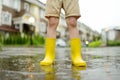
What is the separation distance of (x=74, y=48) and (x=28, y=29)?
45984 millimetres

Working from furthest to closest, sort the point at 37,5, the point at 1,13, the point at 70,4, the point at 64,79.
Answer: the point at 37,5 → the point at 1,13 → the point at 70,4 → the point at 64,79

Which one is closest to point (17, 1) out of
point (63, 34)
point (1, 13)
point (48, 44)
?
point (1, 13)

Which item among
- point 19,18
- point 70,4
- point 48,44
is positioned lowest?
point 48,44

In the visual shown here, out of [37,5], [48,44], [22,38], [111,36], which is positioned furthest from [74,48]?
[37,5]

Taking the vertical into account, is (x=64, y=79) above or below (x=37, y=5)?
below

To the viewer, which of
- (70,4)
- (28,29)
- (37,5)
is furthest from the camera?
(37,5)

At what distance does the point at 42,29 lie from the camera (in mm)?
58781

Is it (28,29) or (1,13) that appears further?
(28,29)

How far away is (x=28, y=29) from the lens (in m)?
50.8

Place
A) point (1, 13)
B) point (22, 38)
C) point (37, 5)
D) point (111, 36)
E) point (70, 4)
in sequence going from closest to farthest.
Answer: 1. point (70, 4)
2. point (22, 38)
3. point (1, 13)
4. point (111, 36)
5. point (37, 5)

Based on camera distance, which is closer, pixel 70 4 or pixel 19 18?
pixel 70 4

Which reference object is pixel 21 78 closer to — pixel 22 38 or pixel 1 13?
pixel 22 38

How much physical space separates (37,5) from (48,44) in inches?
1994

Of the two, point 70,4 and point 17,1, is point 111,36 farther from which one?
point 70,4
